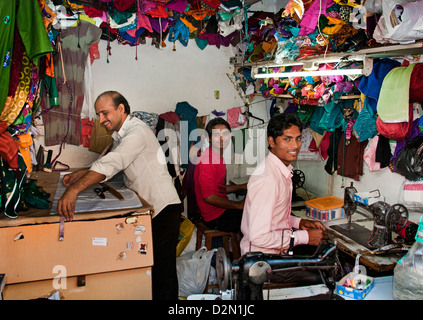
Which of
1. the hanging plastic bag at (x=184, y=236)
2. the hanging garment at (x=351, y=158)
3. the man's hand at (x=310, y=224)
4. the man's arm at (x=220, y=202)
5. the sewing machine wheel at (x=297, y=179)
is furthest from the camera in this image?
the sewing machine wheel at (x=297, y=179)

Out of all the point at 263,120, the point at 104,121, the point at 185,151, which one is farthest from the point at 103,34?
the point at 263,120

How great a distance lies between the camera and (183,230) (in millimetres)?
4078

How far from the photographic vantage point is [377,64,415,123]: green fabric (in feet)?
8.09

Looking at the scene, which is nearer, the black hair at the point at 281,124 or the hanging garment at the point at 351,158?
the black hair at the point at 281,124

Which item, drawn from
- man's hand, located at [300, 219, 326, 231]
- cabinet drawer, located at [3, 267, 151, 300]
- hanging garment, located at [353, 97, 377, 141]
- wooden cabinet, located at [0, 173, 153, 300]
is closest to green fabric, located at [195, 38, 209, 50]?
hanging garment, located at [353, 97, 377, 141]

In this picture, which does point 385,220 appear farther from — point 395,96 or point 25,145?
point 25,145

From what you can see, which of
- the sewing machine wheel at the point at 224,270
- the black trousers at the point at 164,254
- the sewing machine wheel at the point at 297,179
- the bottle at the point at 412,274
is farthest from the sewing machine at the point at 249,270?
the sewing machine wheel at the point at 297,179

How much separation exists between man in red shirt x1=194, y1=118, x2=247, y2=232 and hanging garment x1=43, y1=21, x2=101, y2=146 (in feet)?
5.74

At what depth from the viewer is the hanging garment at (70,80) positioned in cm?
398

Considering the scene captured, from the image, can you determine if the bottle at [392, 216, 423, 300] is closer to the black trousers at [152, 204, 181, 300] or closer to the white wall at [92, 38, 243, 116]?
the black trousers at [152, 204, 181, 300]

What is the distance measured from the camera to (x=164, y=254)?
2.71m

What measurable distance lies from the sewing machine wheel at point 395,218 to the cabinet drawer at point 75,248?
5.44 ft

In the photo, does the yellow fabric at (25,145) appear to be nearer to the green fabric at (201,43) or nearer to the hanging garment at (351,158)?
the hanging garment at (351,158)

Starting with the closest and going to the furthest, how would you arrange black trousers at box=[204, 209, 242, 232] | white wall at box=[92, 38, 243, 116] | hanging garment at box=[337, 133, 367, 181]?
black trousers at box=[204, 209, 242, 232] → hanging garment at box=[337, 133, 367, 181] → white wall at box=[92, 38, 243, 116]
